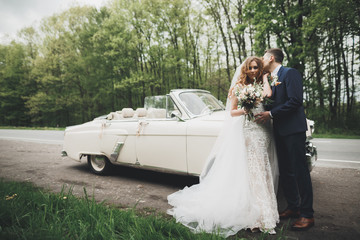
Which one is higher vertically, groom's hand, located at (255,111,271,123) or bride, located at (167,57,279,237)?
groom's hand, located at (255,111,271,123)

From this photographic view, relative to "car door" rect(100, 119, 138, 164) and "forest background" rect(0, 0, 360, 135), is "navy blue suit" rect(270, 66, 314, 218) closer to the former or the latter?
"car door" rect(100, 119, 138, 164)

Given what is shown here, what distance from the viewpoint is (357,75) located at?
1348 cm

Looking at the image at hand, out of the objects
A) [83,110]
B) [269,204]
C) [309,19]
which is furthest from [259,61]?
[83,110]

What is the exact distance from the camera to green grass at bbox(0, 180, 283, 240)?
2061mm

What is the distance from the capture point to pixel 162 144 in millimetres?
3816

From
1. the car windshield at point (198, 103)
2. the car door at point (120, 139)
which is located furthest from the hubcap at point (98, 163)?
the car windshield at point (198, 103)

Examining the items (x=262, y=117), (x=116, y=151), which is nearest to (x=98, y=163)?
(x=116, y=151)

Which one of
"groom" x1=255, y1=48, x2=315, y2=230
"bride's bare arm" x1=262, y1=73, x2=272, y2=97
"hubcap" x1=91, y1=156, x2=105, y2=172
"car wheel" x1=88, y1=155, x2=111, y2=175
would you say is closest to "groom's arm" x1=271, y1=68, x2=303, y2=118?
"groom" x1=255, y1=48, x2=315, y2=230

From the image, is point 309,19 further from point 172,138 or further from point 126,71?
point 126,71

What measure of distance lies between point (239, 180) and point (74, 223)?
1977 millimetres

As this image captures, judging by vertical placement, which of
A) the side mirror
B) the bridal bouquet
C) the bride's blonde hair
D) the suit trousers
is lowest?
the suit trousers

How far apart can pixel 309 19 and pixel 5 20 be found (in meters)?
12.7

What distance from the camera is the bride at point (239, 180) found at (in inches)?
98.8

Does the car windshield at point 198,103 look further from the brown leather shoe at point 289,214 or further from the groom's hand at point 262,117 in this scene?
the brown leather shoe at point 289,214
